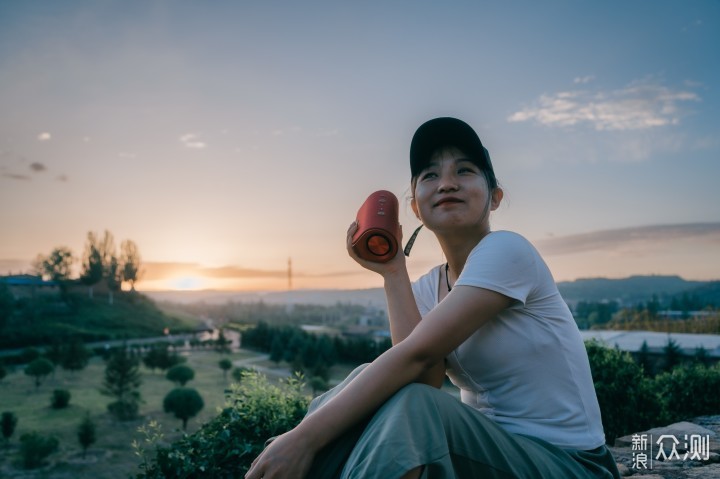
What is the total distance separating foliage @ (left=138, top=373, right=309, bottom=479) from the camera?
97.7 inches

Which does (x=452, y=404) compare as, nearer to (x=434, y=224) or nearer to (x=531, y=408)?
(x=531, y=408)

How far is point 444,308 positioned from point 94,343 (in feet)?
144

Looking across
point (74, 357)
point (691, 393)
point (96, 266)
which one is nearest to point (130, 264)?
point (96, 266)

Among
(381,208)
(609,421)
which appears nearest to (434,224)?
(381,208)

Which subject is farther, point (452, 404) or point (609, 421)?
point (609, 421)

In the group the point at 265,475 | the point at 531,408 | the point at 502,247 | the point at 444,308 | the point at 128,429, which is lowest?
the point at 128,429

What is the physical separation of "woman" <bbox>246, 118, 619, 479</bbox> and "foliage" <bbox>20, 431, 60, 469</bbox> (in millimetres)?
15714

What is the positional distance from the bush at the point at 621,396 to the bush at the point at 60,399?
20.6 metres

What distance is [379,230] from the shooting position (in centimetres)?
174

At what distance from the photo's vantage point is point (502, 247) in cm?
137

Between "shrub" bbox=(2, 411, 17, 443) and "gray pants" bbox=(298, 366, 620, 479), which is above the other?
"gray pants" bbox=(298, 366, 620, 479)

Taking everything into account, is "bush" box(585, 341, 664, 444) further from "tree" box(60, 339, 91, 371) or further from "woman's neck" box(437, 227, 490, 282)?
"tree" box(60, 339, 91, 371)

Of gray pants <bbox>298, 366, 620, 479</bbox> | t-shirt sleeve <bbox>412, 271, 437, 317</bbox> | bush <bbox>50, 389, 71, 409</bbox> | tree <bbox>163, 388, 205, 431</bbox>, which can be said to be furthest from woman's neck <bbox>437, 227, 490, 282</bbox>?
bush <bbox>50, 389, 71, 409</bbox>

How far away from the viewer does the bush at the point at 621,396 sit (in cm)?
485
